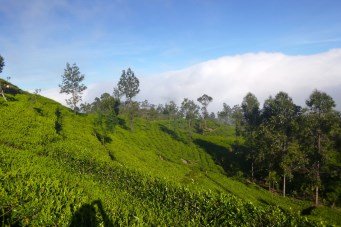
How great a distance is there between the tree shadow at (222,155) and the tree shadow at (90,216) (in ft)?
228

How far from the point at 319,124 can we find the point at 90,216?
63416 mm

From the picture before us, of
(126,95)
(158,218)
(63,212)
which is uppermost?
(126,95)

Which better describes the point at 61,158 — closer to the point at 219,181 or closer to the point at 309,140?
the point at 219,181

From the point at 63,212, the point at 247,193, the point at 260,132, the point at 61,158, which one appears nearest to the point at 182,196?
the point at 63,212

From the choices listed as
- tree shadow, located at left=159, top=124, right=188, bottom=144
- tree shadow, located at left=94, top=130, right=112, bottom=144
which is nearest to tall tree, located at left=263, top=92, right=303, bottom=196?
tree shadow, located at left=159, top=124, right=188, bottom=144

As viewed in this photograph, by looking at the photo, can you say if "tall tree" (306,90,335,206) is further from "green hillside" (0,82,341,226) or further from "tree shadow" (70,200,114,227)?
"tree shadow" (70,200,114,227)

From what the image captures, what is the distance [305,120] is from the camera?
250ft

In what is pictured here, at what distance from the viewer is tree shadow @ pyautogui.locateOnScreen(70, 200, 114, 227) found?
16781 millimetres

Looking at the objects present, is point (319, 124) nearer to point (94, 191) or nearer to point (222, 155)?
point (222, 155)

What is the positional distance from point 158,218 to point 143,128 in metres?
90.6

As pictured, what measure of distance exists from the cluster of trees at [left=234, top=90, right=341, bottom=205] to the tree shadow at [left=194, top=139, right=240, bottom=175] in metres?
7.38

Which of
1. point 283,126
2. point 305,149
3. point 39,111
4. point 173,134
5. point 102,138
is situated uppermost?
point 39,111

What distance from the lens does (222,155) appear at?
323 ft

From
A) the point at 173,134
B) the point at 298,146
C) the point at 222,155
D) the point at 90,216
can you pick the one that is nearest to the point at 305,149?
the point at 298,146
